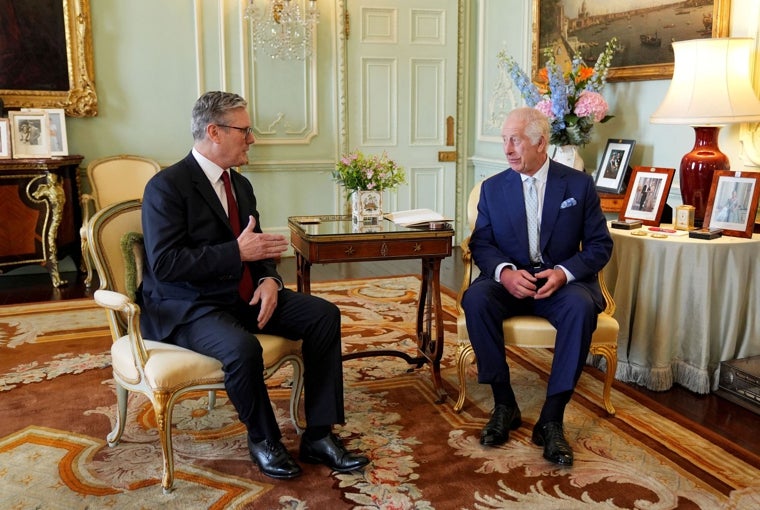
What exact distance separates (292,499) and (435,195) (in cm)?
471

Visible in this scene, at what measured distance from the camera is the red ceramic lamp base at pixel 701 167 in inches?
136

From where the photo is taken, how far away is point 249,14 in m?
5.84

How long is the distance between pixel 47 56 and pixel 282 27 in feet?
6.04

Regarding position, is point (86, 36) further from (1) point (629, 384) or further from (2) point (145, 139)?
(1) point (629, 384)

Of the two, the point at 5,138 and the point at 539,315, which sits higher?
the point at 5,138

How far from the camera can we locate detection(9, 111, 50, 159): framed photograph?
525 centimetres

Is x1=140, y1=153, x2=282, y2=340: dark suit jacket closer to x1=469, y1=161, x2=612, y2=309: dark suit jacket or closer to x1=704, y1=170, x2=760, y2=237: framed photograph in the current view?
x1=469, y1=161, x2=612, y2=309: dark suit jacket

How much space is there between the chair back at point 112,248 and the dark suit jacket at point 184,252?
0.29 feet

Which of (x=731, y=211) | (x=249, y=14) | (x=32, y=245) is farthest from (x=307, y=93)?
(x=731, y=211)

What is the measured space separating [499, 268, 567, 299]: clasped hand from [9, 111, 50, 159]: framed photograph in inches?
157

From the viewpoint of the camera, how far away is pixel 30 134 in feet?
17.4

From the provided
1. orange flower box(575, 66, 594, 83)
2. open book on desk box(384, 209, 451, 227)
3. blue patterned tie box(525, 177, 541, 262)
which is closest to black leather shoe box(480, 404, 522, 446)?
blue patterned tie box(525, 177, 541, 262)

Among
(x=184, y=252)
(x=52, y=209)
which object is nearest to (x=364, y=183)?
(x=184, y=252)

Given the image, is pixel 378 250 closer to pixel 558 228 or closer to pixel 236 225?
pixel 236 225
